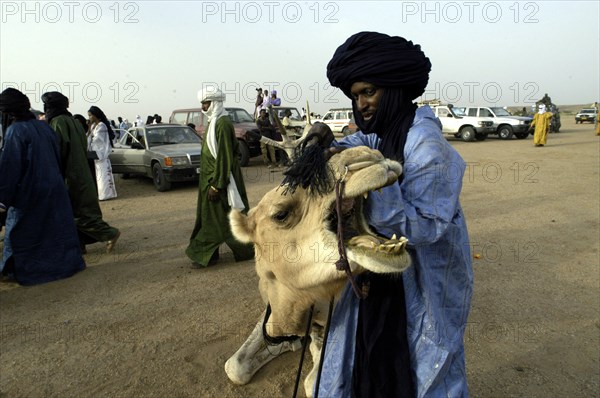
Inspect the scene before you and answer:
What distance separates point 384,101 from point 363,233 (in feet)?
1.83

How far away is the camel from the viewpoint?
4.24ft

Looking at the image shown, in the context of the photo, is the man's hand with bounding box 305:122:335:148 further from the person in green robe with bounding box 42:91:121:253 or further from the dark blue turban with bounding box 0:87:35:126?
the person in green robe with bounding box 42:91:121:253

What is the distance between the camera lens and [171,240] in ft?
21.3

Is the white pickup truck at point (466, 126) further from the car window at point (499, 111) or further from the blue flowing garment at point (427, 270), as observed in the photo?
the blue flowing garment at point (427, 270)

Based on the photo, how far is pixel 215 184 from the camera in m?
4.91

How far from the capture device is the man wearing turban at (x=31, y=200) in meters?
4.48

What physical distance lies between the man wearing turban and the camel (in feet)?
12.1

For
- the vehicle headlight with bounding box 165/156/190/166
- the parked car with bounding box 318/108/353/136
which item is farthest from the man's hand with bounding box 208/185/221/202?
the parked car with bounding box 318/108/353/136

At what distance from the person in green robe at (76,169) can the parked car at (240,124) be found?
828 cm

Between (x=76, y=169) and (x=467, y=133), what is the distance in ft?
71.1

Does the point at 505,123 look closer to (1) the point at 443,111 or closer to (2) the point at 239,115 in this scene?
(1) the point at 443,111

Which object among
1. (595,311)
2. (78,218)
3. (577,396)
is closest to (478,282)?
(595,311)

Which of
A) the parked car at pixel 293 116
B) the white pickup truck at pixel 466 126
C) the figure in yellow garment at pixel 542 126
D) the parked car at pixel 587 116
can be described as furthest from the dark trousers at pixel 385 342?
the parked car at pixel 587 116

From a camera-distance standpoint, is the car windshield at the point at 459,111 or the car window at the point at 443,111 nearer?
the car windshield at the point at 459,111
